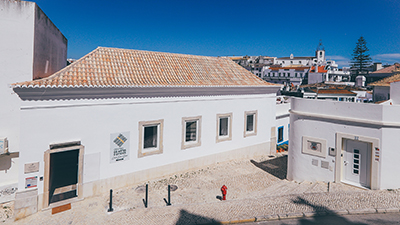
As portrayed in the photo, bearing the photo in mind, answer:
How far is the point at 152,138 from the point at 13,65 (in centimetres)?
638

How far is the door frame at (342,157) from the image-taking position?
31.5 ft

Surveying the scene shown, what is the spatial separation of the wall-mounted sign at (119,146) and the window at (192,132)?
3189 mm

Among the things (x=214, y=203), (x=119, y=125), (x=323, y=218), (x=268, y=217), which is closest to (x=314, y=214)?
(x=323, y=218)

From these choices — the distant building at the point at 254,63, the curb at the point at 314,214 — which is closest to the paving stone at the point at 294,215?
the curb at the point at 314,214

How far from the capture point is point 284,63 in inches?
3553

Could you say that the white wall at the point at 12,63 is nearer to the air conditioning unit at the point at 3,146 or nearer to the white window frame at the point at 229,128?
the air conditioning unit at the point at 3,146

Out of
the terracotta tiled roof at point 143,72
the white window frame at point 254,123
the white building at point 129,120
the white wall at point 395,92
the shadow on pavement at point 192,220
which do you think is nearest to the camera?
the shadow on pavement at point 192,220

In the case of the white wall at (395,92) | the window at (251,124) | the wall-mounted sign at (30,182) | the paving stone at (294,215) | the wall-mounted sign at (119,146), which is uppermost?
the white wall at (395,92)

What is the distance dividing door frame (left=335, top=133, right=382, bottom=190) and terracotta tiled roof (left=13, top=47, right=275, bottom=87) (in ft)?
22.2

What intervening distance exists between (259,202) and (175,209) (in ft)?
10.1

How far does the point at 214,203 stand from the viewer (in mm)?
9570

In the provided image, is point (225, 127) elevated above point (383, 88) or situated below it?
below

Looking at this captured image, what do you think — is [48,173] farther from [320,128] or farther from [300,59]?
[300,59]

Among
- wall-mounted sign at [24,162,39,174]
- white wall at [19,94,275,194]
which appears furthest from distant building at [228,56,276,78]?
wall-mounted sign at [24,162,39,174]
